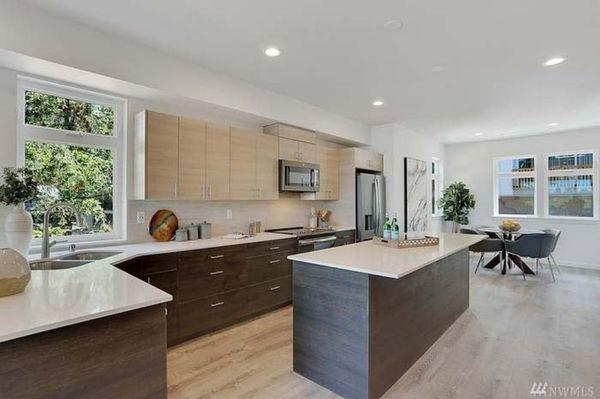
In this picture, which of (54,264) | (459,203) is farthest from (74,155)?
(459,203)

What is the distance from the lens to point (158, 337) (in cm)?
142

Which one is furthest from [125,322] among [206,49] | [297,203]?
[297,203]

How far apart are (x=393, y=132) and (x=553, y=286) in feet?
11.3

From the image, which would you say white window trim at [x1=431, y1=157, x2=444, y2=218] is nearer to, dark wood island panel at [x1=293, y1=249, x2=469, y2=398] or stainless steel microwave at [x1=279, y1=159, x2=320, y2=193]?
stainless steel microwave at [x1=279, y1=159, x2=320, y2=193]

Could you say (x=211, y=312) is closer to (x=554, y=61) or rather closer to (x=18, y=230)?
(x=18, y=230)

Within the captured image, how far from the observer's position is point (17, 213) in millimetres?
2195

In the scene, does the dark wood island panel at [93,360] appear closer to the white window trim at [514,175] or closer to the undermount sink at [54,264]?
the undermount sink at [54,264]

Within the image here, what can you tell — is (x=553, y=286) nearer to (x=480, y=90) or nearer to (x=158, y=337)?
(x=480, y=90)

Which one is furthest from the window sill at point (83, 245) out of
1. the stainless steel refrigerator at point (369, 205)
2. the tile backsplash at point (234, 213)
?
the stainless steel refrigerator at point (369, 205)

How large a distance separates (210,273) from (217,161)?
4.05ft

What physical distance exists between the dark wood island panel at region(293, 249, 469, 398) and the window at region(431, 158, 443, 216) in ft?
17.8

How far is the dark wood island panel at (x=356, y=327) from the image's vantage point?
205cm

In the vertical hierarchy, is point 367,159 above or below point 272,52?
below

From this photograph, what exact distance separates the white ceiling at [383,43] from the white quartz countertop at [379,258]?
183cm
